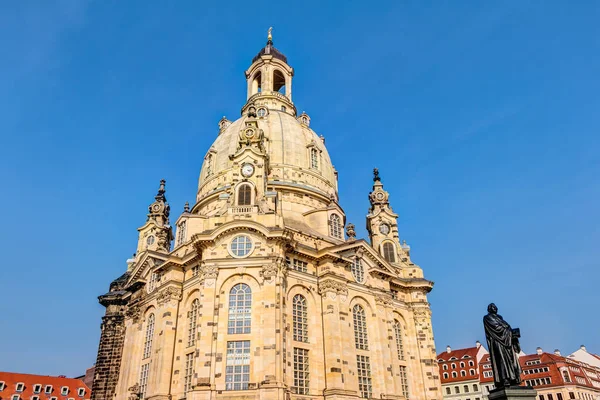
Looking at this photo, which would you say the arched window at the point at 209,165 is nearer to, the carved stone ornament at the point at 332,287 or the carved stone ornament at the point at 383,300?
the carved stone ornament at the point at 332,287

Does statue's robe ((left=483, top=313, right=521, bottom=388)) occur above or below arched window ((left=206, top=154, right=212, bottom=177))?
below

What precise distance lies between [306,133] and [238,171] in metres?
17.4

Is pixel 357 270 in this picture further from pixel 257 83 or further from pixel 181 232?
pixel 257 83

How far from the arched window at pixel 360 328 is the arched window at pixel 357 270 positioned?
272 centimetres

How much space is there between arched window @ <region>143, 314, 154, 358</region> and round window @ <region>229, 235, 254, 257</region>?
42.2 ft

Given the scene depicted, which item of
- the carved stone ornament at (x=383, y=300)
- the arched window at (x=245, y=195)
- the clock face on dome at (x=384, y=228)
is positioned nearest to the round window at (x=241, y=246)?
the arched window at (x=245, y=195)

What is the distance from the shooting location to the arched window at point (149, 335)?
4418 cm

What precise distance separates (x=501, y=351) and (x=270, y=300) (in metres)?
22.8

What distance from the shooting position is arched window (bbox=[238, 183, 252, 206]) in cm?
4356

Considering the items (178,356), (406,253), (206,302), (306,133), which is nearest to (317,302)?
(206,302)

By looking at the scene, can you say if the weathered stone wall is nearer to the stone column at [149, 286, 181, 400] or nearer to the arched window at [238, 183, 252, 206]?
the stone column at [149, 286, 181, 400]

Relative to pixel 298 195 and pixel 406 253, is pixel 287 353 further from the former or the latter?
pixel 406 253

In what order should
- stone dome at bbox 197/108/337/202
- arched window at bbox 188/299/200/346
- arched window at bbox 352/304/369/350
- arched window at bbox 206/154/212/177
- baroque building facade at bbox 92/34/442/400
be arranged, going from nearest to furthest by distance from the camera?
baroque building facade at bbox 92/34/442/400, arched window at bbox 188/299/200/346, arched window at bbox 352/304/369/350, stone dome at bbox 197/108/337/202, arched window at bbox 206/154/212/177

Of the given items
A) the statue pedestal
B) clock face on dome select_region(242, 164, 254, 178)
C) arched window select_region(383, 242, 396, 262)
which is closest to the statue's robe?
the statue pedestal
